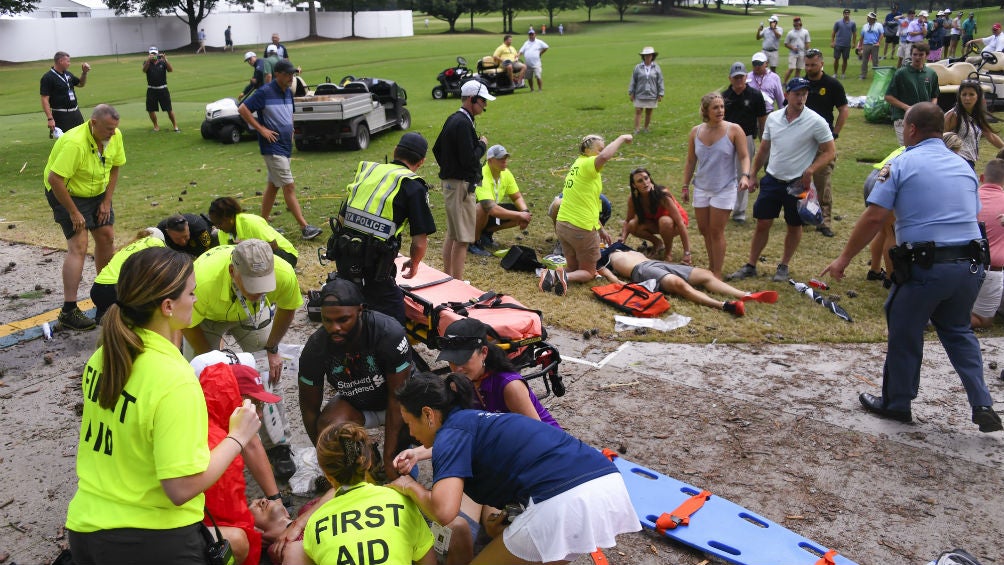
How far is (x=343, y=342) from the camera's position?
14.3 feet

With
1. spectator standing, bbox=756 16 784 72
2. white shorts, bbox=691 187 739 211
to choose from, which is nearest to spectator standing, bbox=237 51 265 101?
white shorts, bbox=691 187 739 211

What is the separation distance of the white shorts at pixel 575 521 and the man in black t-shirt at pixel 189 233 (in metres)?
3.51

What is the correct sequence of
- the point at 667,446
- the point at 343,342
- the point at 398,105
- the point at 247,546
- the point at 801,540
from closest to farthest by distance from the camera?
the point at 247,546 → the point at 801,540 → the point at 343,342 → the point at 667,446 → the point at 398,105

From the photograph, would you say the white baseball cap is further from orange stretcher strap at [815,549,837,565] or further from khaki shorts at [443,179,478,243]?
orange stretcher strap at [815,549,837,565]

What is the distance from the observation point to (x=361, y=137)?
14.9m

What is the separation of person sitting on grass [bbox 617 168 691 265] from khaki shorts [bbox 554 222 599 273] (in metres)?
0.81

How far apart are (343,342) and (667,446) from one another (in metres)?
2.08

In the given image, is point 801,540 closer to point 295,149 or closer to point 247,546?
point 247,546

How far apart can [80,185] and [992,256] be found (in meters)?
7.69

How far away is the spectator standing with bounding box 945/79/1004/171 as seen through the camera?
8156 mm

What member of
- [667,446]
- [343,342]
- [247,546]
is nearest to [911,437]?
[667,446]

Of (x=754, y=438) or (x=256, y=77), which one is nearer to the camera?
(x=754, y=438)

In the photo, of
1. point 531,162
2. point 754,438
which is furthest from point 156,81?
point 754,438

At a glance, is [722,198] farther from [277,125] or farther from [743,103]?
[277,125]
